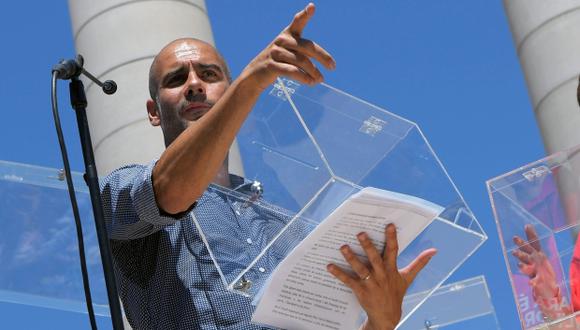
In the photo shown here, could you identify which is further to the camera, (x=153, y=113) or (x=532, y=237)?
(x=153, y=113)

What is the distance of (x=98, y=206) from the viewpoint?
2664mm

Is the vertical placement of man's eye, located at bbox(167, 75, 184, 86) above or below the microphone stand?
above

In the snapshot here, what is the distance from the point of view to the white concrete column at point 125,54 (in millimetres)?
6480

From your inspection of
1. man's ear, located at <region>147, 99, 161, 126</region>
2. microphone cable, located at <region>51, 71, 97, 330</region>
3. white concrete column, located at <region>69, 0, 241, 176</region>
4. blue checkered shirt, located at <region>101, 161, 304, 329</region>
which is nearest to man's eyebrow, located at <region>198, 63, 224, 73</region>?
man's ear, located at <region>147, 99, 161, 126</region>

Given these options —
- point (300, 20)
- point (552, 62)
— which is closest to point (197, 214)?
point (300, 20)

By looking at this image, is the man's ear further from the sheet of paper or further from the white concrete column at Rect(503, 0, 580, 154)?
the white concrete column at Rect(503, 0, 580, 154)

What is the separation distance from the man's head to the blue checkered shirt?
0.21 meters

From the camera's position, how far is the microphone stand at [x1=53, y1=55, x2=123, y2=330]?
2.59m

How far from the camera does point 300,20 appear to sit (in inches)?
99.8

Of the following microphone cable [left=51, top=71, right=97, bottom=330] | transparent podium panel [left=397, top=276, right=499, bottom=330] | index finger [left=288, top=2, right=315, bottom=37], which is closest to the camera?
index finger [left=288, top=2, right=315, bottom=37]

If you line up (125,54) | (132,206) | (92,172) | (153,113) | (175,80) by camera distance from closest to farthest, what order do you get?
(92,172) → (132,206) → (175,80) → (153,113) → (125,54)

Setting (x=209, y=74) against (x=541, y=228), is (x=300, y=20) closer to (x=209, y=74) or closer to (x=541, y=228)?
(x=209, y=74)

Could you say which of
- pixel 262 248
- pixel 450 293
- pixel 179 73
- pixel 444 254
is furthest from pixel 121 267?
pixel 450 293

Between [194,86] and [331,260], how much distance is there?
0.70 meters
